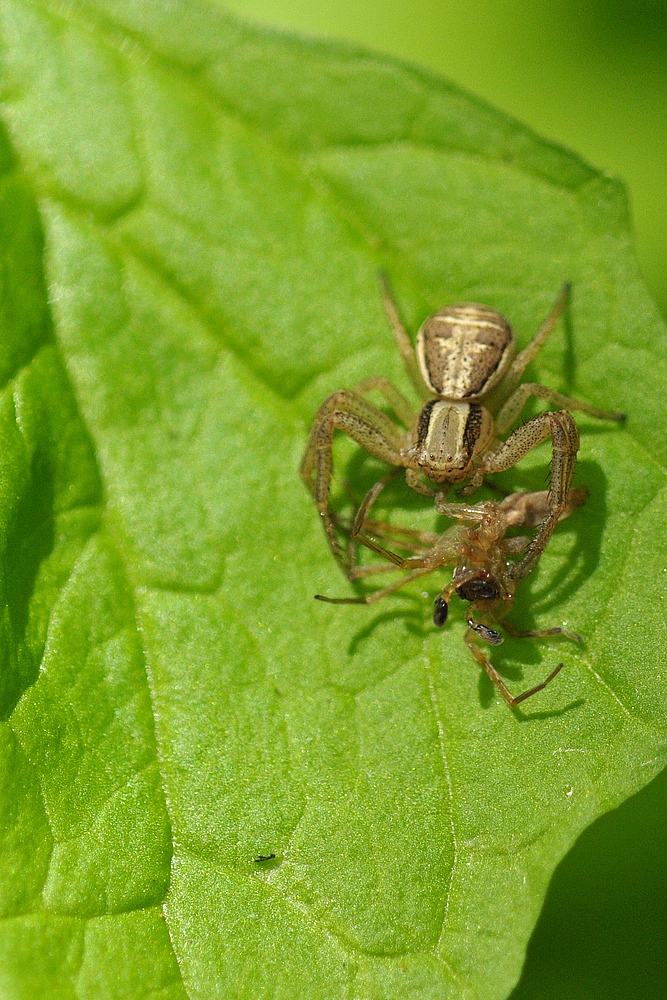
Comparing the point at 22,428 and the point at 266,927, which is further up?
the point at 22,428

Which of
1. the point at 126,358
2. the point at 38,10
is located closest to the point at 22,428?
the point at 126,358

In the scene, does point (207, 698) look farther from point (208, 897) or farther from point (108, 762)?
point (208, 897)

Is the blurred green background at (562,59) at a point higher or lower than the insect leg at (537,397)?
higher

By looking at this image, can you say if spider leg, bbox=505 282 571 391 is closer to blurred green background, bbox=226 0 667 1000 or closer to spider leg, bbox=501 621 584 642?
spider leg, bbox=501 621 584 642

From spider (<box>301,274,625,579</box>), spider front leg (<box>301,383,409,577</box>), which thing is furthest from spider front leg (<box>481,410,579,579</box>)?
spider front leg (<box>301,383,409,577</box>)

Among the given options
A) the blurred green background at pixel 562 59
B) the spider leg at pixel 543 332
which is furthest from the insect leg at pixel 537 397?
the blurred green background at pixel 562 59

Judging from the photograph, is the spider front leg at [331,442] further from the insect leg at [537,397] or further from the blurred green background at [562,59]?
the blurred green background at [562,59]

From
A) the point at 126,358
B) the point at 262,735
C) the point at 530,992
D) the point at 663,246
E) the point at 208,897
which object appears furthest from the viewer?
the point at 663,246

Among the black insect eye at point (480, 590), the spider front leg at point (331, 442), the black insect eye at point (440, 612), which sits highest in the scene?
the spider front leg at point (331, 442)
